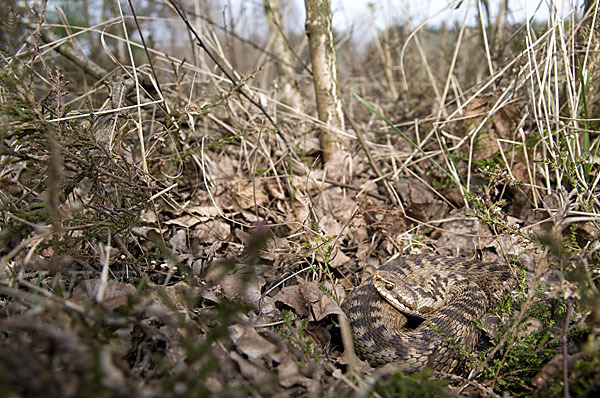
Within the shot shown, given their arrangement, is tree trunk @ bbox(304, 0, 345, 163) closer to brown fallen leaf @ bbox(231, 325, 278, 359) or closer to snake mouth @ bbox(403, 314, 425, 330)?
snake mouth @ bbox(403, 314, 425, 330)

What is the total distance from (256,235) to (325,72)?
332 cm

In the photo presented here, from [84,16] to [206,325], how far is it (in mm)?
6689

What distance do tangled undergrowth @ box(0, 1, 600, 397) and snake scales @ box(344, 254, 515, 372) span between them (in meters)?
0.19

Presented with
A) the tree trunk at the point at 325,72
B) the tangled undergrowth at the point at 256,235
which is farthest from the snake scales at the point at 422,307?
the tree trunk at the point at 325,72

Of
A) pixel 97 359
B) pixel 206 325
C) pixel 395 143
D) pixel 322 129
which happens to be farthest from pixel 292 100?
pixel 97 359

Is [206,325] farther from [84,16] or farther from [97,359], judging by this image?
[84,16]

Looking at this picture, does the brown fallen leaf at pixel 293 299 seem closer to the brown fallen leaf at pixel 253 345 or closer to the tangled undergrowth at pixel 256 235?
the tangled undergrowth at pixel 256 235

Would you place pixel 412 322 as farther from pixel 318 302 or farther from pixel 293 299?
pixel 293 299

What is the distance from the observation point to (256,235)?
61.1 inches

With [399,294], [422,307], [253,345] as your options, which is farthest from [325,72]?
[253,345]

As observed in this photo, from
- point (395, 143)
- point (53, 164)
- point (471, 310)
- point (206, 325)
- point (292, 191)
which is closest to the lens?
point (53, 164)

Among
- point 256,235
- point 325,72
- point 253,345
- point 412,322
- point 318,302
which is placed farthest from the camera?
point 325,72

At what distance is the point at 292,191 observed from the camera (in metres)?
4.03

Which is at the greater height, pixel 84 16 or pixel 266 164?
pixel 84 16
